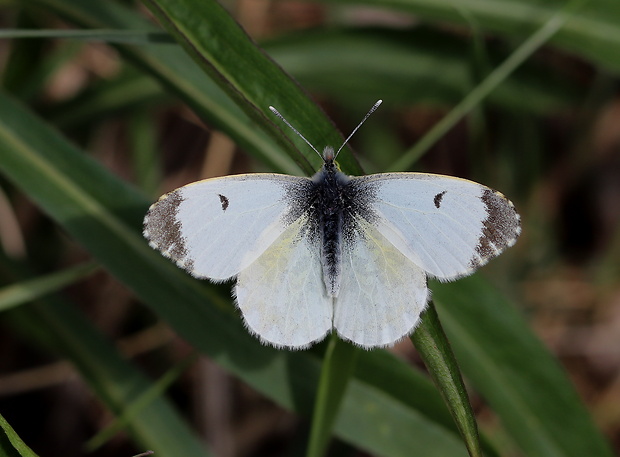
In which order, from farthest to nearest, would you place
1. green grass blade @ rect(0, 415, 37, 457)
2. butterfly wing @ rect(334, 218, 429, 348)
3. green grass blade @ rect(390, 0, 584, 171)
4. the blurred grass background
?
the blurred grass background, green grass blade @ rect(390, 0, 584, 171), butterfly wing @ rect(334, 218, 429, 348), green grass blade @ rect(0, 415, 37, 457)

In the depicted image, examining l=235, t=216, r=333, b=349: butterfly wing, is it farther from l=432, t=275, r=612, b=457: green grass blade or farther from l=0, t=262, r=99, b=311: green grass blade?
l=0, t=262, r=99, b=311: green grass blade

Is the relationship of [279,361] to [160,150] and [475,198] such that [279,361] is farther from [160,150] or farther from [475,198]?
[160,150]

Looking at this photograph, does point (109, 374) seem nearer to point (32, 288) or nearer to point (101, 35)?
point (32, 288)

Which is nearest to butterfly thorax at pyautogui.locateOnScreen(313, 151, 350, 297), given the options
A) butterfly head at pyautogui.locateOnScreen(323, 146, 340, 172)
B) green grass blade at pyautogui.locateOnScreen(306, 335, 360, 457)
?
butterfly head at pyautogui.locateOnScreen(323, 146, 340, 172)

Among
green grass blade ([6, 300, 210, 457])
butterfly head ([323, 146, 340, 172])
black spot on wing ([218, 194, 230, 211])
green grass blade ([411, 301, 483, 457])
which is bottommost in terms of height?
green grass blade ([6, 300, 210, 457])

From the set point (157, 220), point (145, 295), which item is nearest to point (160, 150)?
point (145, 295)
